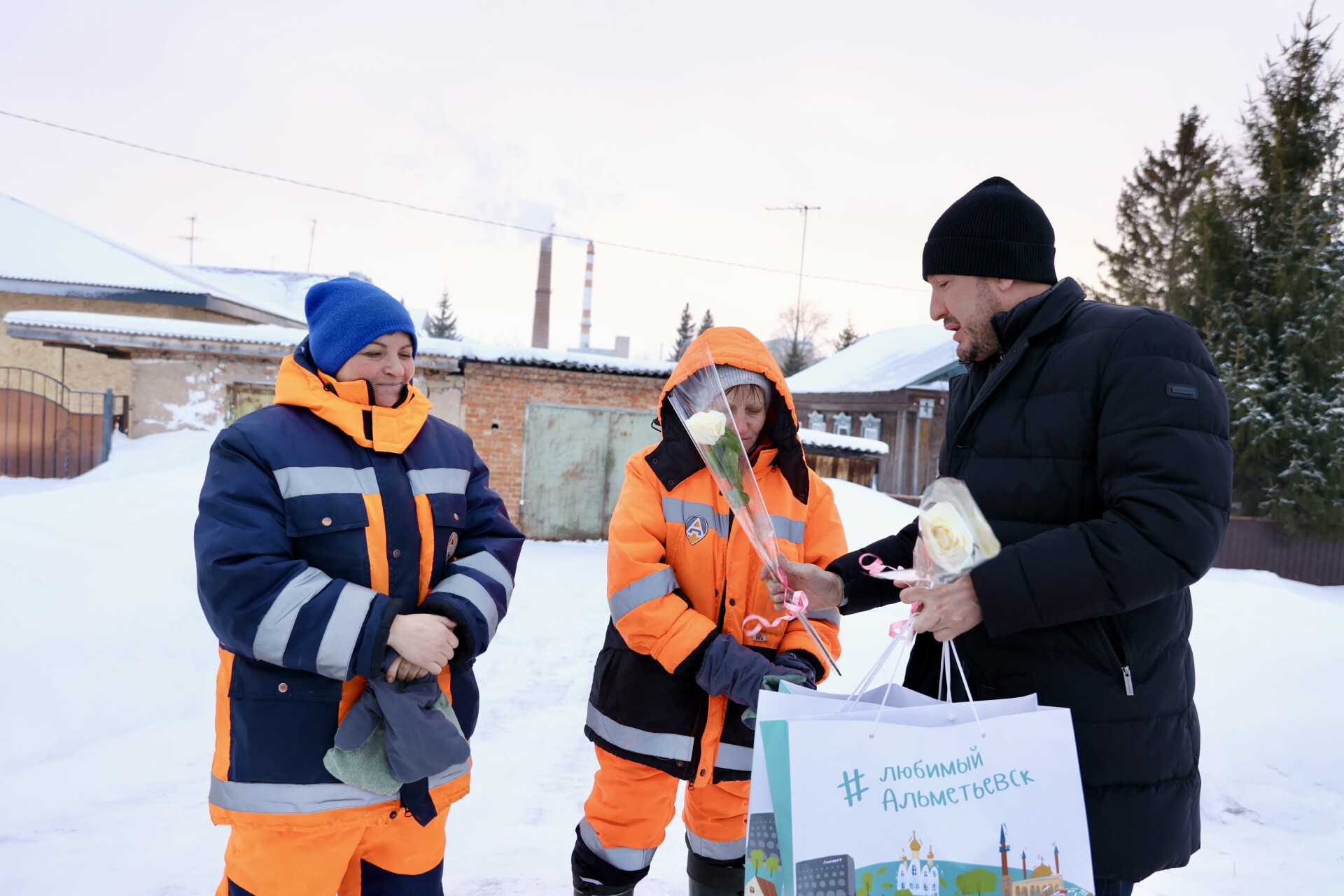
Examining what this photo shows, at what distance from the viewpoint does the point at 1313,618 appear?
17.1 feet

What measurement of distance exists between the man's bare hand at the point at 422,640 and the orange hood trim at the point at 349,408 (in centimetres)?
45

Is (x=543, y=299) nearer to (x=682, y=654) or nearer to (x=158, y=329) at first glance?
(x=158, y=329)

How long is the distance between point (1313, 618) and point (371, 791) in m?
6.16

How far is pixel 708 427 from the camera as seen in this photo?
81.1 inches

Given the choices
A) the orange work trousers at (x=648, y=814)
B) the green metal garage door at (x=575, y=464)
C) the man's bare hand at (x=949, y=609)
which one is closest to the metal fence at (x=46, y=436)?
the green metal garage door at (x=575, y=464)

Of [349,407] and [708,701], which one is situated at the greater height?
[349,407]

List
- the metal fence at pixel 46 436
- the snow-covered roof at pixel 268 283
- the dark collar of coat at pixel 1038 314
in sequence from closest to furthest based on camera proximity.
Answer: the dark collar of coat at pixel 1038 314, the metal fence at pixel 46 436, the snow-covered roof at pixel 268 283

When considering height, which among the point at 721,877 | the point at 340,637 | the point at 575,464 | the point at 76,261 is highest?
the point at 76,261

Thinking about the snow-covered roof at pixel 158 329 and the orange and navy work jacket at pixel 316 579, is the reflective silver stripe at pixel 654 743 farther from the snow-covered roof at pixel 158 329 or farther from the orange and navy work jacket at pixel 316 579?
the snow-covered roof at pixel 158 329

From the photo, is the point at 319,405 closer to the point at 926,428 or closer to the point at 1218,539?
the point at 1218,539

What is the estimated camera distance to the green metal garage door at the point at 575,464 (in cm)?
1089

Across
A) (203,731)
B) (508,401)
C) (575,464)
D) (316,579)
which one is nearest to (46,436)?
(508,401)

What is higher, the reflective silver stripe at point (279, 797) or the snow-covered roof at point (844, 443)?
the snow-covered roof at point (844, 443)

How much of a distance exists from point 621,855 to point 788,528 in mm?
1059
